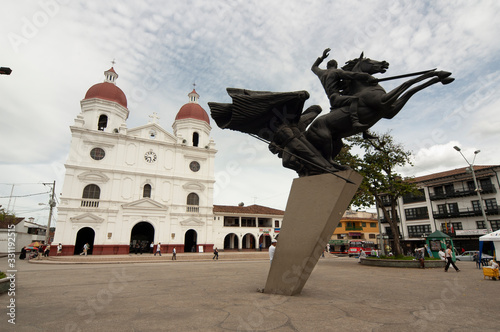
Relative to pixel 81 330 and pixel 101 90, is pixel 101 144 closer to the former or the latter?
pixel 101 90

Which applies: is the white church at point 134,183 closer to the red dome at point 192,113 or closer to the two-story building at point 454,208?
the red dome at point 192,113

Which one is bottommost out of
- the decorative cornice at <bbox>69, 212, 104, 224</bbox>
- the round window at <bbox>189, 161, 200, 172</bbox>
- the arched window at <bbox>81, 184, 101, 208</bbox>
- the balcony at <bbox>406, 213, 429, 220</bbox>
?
the decorative cornice at <bbox>69, 212, 104, 224</bbox>

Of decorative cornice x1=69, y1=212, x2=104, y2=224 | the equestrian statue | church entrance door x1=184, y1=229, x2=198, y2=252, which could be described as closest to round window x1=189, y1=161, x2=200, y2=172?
church entrance door x1=184, y1=229, x2=198, y2=252

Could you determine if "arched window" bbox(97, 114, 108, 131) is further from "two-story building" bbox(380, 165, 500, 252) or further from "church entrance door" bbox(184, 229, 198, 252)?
"two-story building" bbox(380, 165, 500, 252)

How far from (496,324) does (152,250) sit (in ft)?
96.4

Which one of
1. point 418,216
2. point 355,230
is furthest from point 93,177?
point 355,230

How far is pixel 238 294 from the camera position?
529 cm

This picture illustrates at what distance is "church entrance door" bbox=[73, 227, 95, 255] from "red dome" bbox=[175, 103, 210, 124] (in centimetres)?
1688

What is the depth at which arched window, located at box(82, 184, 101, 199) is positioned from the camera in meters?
27.5

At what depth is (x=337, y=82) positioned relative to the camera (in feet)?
20.0

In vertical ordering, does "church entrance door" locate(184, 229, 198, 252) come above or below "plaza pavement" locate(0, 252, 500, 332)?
above

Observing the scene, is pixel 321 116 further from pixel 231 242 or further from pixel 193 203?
pixel 231 242

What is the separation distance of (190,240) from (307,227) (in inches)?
1174

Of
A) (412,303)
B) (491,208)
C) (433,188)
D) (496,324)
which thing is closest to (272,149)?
(412,303)
